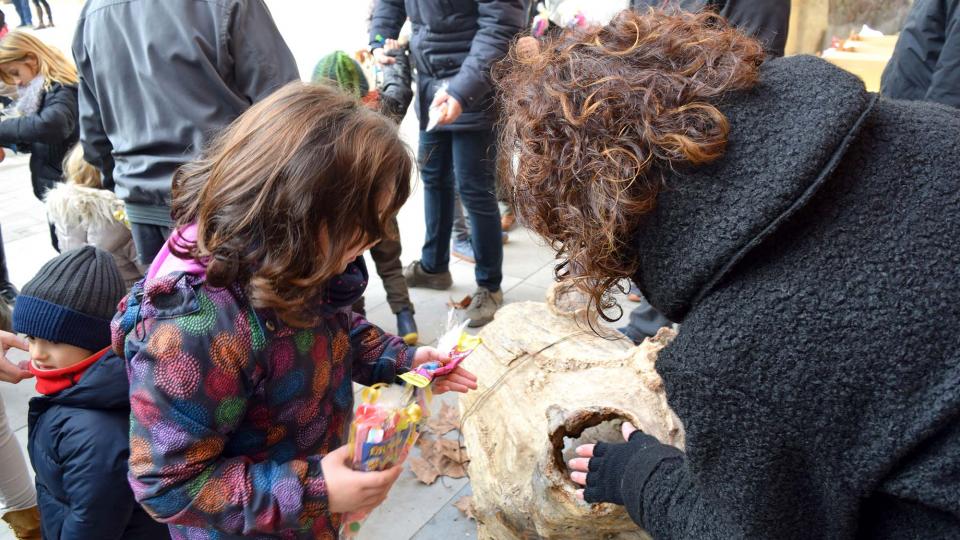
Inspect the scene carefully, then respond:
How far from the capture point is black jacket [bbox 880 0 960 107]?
2.96 m

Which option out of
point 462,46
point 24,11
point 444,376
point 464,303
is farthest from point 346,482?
point 24,11

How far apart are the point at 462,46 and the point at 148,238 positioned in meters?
1.81

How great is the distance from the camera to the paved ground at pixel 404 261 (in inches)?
106

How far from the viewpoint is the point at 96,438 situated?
162 centimetres

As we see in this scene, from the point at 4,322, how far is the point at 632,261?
313 centimetres

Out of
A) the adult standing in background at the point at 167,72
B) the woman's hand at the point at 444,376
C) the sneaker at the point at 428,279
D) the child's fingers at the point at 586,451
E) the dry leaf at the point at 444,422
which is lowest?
the sneaker at the point at 428,279

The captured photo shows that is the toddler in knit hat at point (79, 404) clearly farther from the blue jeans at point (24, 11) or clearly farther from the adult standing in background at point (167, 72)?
the blue jeans at point (24, 11)

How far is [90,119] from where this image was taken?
2.63 metres

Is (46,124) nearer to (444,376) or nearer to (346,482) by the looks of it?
(444,376)

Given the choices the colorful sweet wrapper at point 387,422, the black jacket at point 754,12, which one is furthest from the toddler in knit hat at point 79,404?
the black jacket at point 754,12

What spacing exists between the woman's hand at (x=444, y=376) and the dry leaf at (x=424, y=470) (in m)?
1.19

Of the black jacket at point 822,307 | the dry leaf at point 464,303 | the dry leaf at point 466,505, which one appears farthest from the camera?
the dry leaf at point 464,303

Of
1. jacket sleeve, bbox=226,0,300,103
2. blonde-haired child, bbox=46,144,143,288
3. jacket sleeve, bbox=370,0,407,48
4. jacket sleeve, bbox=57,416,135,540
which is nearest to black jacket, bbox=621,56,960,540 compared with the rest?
jacket sleeve, bbox=57,416,135,540

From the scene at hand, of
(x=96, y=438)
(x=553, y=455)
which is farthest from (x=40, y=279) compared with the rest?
(x=553, y=455)
